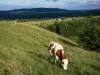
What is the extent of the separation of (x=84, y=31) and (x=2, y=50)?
199ft

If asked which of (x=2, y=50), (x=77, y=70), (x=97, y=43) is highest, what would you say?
(x=2, y=50)

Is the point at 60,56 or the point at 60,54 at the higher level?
the point at 60,54

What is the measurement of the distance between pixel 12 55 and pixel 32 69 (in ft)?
8.99

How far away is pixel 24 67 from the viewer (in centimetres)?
1789

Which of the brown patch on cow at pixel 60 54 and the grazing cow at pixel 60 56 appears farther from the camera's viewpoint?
the brown patch on cow at pixel 60 54

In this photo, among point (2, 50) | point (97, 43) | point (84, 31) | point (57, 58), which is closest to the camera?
point (2, 50)

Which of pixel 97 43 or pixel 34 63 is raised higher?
pixel 34 63

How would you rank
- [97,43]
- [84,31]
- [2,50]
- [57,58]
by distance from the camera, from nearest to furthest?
[2,50] → [57,58] → [97,43] → [84,31]

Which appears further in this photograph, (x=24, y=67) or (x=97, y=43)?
(x=97, y=43)

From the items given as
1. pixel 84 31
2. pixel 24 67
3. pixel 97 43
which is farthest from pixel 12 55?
pixel 84 31

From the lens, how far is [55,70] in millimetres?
18797

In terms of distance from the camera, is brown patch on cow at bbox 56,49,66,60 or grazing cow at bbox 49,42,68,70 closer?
grazing cow at bbox 49,42,68,70

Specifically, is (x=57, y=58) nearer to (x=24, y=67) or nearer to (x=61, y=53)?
(x=61, y=53)

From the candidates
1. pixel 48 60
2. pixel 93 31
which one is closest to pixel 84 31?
pixel 93 31
